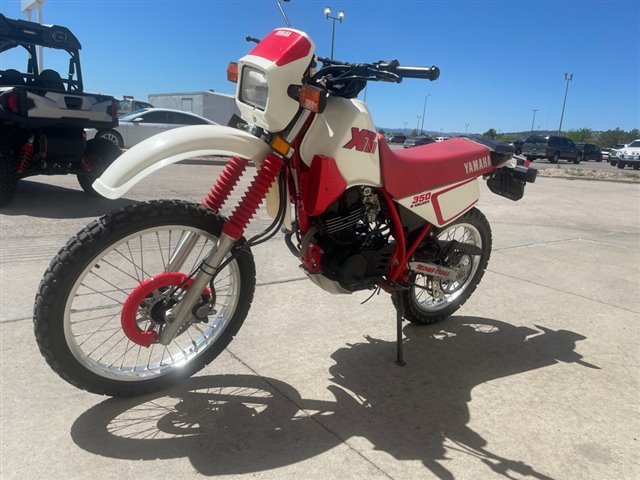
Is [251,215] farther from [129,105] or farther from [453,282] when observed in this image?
[129,105]

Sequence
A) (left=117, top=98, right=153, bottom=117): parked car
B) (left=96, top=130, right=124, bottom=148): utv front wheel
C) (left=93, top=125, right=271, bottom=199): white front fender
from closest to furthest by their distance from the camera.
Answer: (left=93, top=125, right=271, bottom=199): white front fender → (left=96, top=130, right=124, bottom=148): utv front wheel → (left=117, top=98, right=153, bottom=117): parked car

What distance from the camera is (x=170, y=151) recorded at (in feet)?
7.56

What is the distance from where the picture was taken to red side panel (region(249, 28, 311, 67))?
237cm

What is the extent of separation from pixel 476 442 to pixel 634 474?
0.66 meters

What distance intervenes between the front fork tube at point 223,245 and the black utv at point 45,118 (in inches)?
204

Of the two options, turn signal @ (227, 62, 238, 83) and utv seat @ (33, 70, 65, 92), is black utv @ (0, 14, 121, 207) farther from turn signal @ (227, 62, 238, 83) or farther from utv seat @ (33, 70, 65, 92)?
turn signal @ (227, 62, 238, 83)

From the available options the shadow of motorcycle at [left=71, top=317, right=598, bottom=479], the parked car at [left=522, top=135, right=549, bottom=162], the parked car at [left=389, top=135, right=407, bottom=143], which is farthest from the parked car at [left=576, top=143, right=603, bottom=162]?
the shadow of motorcycle at [left=71, top=317, right=598, bottom=479]

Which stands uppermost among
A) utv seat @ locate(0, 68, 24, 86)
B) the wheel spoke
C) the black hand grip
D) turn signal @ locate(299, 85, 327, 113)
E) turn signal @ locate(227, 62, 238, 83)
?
utv seat @ locate(0, 68, 24, 86)

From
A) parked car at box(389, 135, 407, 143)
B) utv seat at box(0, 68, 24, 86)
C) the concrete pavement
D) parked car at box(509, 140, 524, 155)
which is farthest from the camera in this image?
utv seat at box(0, 68, 24, 86)

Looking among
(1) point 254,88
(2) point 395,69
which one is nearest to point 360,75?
(2) point 395,69

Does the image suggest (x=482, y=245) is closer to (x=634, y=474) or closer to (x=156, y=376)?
(x=634, y=474)

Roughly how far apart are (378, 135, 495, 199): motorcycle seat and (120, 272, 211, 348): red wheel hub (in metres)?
1.22

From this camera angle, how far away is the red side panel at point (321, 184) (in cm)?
253

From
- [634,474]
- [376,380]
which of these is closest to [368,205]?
[376,380]
